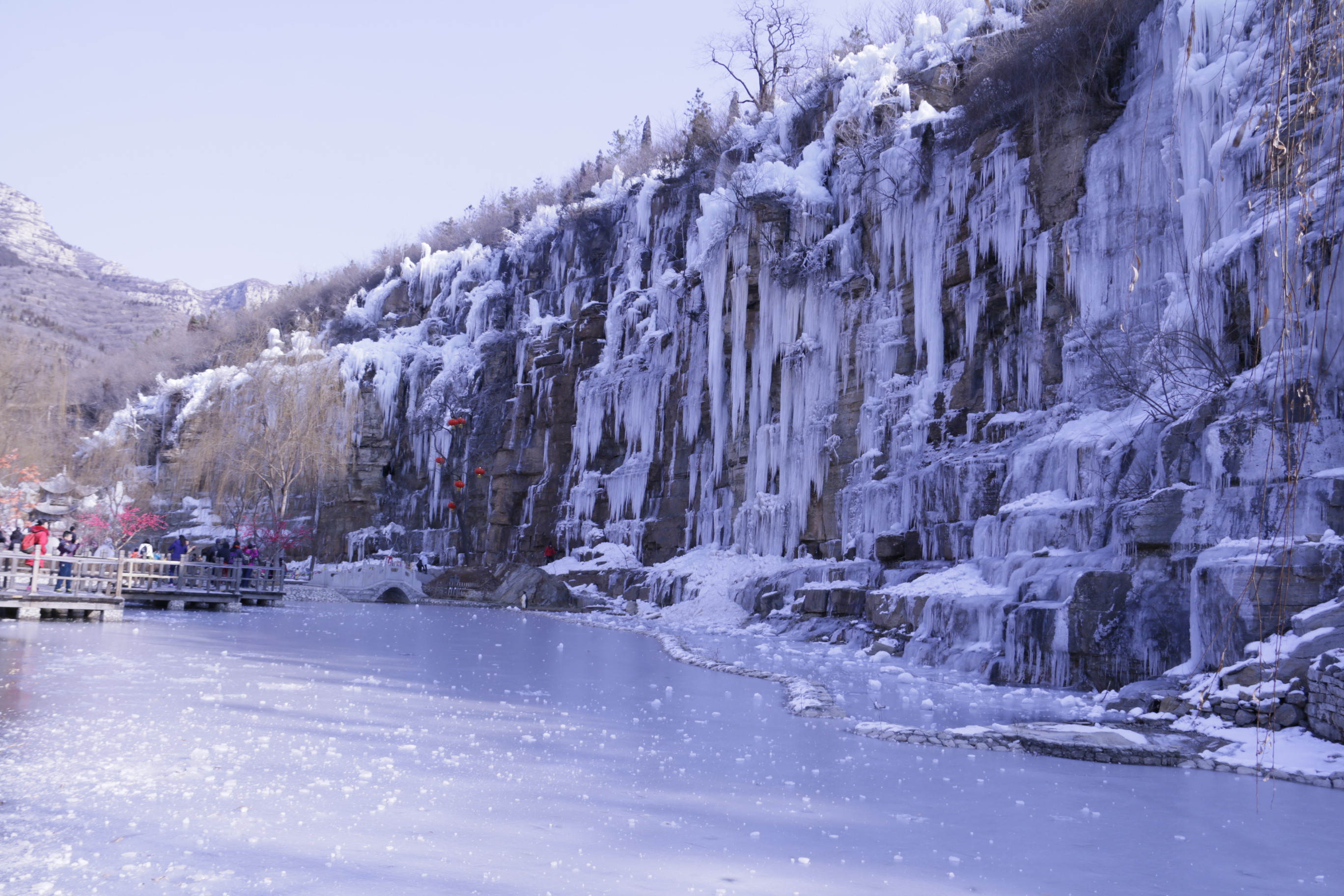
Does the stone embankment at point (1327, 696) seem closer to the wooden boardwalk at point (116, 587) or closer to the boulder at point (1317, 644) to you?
the boulder at point (1317, 644)

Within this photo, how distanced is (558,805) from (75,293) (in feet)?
320

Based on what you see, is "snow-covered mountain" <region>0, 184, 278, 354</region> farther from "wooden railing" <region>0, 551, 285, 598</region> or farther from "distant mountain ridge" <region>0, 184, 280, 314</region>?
"wooden railing" <region>0, 551, 285, 598</region>

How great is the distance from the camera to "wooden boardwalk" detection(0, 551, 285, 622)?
→ 587 inches

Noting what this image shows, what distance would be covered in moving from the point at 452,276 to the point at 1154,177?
3489cm

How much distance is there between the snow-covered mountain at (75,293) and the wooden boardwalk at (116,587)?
141ft

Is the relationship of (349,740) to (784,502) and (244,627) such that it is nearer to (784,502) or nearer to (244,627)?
(244,627)

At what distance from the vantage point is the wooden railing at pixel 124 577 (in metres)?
15.3

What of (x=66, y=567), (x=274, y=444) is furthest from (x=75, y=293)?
(x=66, y=567)

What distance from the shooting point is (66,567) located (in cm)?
1653

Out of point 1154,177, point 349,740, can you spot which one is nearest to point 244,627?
point 349,740

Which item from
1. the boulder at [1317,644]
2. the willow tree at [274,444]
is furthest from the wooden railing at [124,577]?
the boulder at [1317,644]

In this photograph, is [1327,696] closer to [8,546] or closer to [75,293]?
[8,546]

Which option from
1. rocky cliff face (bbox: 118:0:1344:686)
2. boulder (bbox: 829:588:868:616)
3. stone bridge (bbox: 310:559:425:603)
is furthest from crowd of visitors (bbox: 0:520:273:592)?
boulder (bbox: 829:588:868:616)

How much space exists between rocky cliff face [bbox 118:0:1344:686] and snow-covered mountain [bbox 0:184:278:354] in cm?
3448
